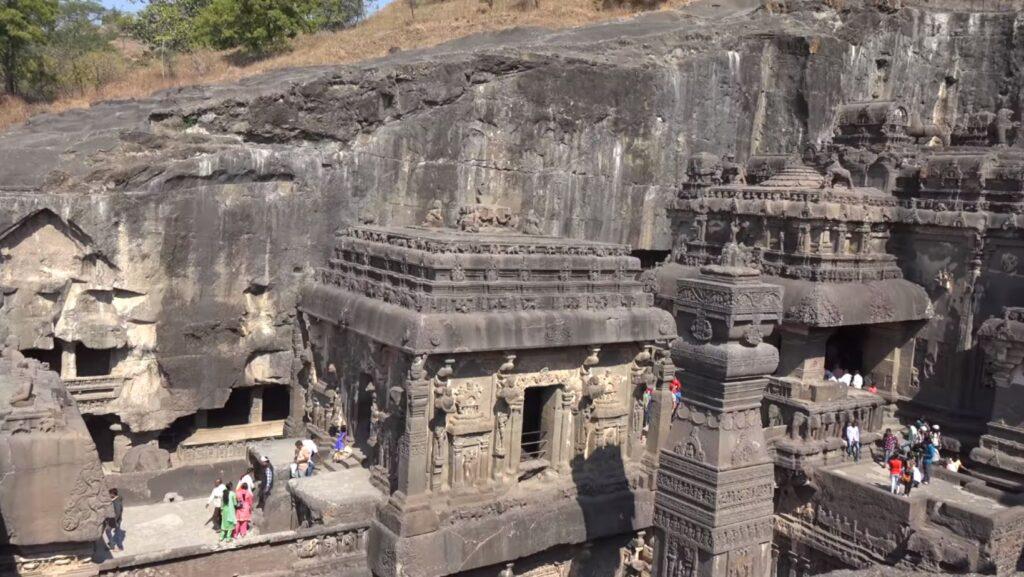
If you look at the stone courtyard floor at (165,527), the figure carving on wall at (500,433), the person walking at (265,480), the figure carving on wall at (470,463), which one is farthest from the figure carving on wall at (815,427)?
the stone courtyard floor at (165,527)

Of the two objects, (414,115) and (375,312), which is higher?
(414,115)

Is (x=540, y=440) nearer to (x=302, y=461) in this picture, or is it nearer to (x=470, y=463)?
(x=470, y=463)

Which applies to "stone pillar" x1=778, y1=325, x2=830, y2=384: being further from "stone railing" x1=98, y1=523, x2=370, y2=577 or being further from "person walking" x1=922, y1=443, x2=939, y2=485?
"stone railing" x1=98, y1=523, x2=370, y2=577

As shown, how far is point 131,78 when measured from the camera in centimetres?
2217

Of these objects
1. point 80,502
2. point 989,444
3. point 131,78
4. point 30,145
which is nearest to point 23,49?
point 131,78

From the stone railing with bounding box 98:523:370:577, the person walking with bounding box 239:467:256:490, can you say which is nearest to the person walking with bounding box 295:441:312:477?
the person walking with bounding box 239:467:256:490

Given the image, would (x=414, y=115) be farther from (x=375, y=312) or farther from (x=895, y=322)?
(x=895, y=322)

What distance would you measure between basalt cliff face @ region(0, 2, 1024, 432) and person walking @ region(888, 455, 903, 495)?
9529 millimetres

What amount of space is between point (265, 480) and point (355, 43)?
13.3m

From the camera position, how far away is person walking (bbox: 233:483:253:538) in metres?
13.0

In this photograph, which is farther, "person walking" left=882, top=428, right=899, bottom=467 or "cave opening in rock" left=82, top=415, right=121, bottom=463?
"cave opening in rock" left=82, top=415, right=121, bottom=463

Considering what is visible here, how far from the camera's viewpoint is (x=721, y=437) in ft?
26.4

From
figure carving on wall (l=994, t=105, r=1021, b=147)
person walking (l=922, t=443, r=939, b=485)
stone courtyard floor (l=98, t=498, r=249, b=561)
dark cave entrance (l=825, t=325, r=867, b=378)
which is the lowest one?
stone courtyard floor (l=98, t=498, r=249, b=561)

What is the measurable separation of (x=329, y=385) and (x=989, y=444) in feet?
36.5
